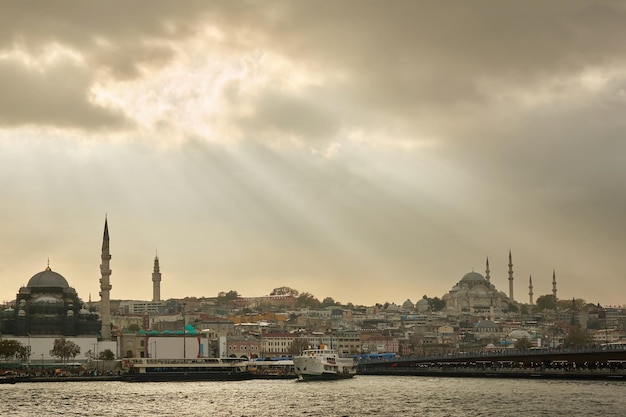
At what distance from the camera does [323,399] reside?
90.0 m

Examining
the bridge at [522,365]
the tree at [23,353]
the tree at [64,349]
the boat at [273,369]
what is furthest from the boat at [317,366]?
the tree at [23,353]

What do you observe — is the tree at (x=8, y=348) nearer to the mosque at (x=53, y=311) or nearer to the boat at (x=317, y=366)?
the mosque at (x=53, y=311)

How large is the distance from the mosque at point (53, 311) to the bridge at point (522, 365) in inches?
1359

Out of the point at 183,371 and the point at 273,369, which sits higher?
the point at 273,369

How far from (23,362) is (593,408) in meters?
88.6

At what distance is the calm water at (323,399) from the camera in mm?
75688

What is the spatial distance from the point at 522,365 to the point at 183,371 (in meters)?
38.3

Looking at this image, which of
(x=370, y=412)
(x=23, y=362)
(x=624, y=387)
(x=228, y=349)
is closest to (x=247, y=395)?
(x=370, y=412)

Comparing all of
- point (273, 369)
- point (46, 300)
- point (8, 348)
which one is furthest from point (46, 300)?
Result: point (273, 369)

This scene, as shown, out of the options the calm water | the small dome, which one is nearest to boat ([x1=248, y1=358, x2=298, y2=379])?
the calm water

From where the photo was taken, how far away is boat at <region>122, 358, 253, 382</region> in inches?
4956

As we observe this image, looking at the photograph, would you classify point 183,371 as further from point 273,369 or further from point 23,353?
point 273,369

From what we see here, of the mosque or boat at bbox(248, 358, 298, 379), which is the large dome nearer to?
the mosque

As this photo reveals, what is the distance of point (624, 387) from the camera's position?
3762 inches
